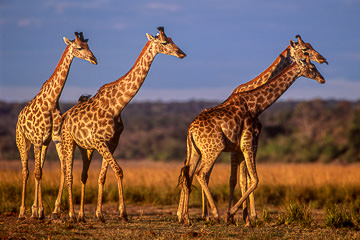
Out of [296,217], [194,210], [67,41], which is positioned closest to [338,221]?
[296,217]

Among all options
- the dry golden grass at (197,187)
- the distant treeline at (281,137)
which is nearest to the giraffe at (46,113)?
the dry golden grass at (197,187)

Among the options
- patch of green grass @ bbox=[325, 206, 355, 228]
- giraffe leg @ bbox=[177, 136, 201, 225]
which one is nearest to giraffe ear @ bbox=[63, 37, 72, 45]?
giraffe leg @ bbox=[177, 136, 201, 225]

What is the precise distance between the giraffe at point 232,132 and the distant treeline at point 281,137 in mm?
24086

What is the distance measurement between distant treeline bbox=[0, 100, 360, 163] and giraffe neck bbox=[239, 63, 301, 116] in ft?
78.7

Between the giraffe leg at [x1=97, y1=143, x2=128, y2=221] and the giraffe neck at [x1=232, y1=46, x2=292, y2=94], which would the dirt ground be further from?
the giraffe neck at [x1=232, y1=46, x2=292, y2=94]

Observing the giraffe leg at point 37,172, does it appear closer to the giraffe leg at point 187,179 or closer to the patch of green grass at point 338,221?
the giraffe leg at point 187,179

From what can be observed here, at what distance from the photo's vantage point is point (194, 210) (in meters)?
14.3

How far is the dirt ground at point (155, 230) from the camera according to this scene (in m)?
9.02

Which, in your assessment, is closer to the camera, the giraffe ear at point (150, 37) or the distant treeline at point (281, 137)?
the giraffe ear at point (150, 37)

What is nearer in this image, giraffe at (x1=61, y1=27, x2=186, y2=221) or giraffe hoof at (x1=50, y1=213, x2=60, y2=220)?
giraffe at (x1=61, y1=27, x2=186, y2=221)

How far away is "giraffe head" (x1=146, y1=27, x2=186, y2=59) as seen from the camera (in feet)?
33.7

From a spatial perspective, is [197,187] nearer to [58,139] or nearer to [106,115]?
[58,139]

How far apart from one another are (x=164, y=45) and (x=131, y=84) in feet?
3.32

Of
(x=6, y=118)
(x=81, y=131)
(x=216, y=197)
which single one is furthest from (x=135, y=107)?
(x=81, y=131)
